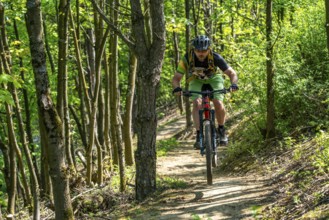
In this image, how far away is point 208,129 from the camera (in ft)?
24.3

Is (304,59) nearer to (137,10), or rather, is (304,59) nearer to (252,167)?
(252,167)

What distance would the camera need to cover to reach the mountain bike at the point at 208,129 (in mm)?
7322

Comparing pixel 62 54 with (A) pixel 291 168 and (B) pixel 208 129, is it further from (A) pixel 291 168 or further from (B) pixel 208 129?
(A) pixel 291 168

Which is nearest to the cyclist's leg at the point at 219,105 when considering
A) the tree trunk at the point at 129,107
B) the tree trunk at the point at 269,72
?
the tree trunk at the point at 269,72

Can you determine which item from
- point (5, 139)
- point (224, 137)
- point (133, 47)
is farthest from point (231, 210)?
point (5, 139)

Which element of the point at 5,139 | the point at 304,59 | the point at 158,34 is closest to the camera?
the point at 158,34

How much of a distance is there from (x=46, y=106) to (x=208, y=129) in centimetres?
340

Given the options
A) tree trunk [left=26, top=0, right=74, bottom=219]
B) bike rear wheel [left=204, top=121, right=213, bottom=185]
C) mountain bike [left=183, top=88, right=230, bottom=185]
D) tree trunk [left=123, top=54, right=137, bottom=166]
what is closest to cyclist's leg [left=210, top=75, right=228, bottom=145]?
mountain bike [left=183, top=88, right=230, bottom=185]

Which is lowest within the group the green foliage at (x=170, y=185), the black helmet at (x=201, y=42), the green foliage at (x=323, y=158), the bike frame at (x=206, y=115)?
the green foliage at (x=170, y=185)

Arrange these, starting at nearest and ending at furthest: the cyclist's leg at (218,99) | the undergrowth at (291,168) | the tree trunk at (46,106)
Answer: the tree trunk at (46,106) → the undergrowth at (291,168) → the cyclist's leg at (218,99)

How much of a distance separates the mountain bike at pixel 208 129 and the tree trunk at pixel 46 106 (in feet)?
9.67

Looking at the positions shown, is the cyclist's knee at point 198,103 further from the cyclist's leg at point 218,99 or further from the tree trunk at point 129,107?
the tree trunk at point 129,107

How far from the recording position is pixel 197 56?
7.58 m

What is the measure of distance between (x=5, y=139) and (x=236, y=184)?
1210cm
